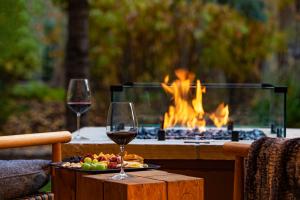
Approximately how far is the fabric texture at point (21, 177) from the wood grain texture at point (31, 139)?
10 centimetres

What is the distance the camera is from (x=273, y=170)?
3.54 m

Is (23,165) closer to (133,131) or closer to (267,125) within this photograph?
(133,131)

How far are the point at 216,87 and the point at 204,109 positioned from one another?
0.26 meters

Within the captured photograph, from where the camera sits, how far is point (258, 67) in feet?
44.1

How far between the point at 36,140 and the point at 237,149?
3.46 ft

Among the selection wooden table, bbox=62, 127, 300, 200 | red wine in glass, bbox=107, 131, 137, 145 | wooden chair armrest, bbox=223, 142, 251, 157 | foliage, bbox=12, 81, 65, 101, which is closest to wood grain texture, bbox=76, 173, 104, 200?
red wine in glass, bbox=107, 131, 137, 145

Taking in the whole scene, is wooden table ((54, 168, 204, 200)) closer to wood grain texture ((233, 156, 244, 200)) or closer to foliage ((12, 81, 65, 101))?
wood grain texture ((233, 156, 244, 200))

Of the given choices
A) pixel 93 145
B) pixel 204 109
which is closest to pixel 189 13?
pixel 204 109

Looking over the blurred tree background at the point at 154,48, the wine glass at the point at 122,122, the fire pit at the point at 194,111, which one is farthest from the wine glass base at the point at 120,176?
the blurred tree background at the point at 154,48

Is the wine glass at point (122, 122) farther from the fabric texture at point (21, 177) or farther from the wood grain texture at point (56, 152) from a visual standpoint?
the wood grain texture at point (56, 152)

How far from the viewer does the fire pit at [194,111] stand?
5668 millimetres

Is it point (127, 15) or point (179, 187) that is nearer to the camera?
point (179, 187)

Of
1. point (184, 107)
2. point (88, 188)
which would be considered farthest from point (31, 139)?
point (184, 107)

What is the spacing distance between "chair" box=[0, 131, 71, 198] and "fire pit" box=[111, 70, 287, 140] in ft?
3.81
